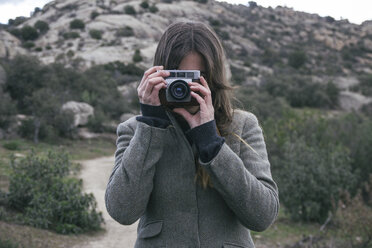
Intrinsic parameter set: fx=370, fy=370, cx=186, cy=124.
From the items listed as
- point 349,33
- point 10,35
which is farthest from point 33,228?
point 349,33

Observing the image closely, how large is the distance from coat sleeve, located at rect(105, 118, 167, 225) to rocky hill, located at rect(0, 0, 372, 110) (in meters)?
26.6

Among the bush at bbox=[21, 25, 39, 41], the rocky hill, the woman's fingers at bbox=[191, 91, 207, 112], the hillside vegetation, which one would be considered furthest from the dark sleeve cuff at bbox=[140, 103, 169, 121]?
the bush at bbox=[21, 25, 39, 41]

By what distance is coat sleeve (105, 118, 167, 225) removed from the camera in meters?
1.32

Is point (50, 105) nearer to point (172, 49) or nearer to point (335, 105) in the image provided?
point (172, 49)

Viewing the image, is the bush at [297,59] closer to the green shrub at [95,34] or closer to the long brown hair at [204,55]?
the green shrub at [95,34]

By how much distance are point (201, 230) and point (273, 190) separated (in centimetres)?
31

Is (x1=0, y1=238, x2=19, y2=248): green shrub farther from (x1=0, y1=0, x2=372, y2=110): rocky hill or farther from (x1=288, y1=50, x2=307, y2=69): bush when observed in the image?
(x1=288, y1=50, x2=307, y2=69): bush

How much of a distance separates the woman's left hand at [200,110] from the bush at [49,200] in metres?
5.90

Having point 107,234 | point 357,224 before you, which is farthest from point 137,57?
point 357,224

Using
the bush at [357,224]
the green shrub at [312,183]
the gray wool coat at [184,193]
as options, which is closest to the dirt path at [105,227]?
the bush at [357,224]

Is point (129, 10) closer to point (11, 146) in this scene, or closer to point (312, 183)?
point (11, 146)

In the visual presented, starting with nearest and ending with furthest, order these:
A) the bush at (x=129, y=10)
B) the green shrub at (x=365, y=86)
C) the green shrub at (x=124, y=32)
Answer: the green shrub at (x=365, y=86) → the green shrub at (x=124, y=32) → the bush at (x=129, y=10)

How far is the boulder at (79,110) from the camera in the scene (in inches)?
737

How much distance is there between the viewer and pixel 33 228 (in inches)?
248
